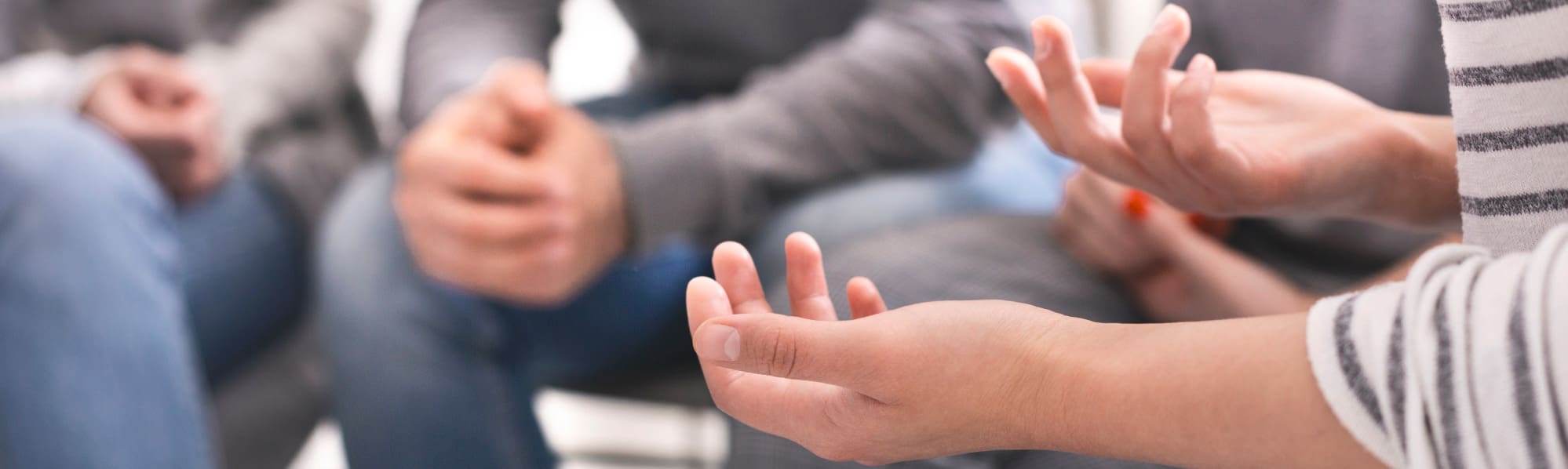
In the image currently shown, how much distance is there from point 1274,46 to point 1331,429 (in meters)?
0.22

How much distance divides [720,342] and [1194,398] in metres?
0.13

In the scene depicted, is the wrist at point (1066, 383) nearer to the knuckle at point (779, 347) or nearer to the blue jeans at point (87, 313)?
the knuckle at point (779, 347)

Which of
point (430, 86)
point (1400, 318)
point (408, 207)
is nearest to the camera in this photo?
point (1400, 318)

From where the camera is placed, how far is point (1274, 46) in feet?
1.37

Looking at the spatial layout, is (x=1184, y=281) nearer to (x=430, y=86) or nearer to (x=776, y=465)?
(x=776, y=465)

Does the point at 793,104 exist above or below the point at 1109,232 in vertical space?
above

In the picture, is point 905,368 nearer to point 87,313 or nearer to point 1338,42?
point 1338,42

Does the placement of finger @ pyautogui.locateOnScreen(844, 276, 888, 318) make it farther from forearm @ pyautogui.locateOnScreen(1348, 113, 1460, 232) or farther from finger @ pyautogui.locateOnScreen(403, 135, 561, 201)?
finger @ pyautogui.locateOnScreen(403, 135, 561, 201)

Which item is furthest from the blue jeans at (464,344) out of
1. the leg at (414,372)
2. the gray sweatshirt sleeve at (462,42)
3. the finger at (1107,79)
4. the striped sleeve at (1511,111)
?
the striped sleeve at (1511,111)

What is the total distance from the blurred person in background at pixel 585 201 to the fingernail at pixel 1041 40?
19 cm

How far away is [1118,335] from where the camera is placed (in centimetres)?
30

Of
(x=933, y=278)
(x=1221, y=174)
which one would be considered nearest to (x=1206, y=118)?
(x=1221, y=174)

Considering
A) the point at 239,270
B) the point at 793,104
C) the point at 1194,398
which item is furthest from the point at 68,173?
the point at 1194,398

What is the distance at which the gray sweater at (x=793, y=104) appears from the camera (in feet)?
2.07
